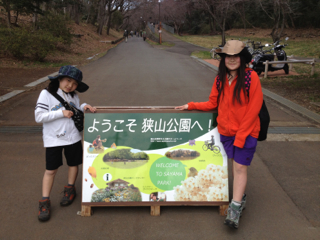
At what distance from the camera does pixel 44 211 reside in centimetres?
314

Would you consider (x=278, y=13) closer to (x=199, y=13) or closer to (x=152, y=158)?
Result: (x=152, y=158)

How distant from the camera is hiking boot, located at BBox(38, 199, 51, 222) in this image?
310cm

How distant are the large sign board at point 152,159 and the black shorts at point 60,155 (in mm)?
177

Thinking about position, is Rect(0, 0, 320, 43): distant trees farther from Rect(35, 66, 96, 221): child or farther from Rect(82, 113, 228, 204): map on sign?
Rect(82, 113, 228, 204): map on sign

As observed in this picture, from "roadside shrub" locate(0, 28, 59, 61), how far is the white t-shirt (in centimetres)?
1326

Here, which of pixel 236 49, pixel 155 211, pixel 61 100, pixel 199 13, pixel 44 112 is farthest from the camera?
pixel 199 13

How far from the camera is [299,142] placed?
5445 millimetres

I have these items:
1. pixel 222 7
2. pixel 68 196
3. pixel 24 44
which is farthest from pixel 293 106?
pixel 222 7

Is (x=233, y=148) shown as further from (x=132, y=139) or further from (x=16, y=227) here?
(x=16, y=227)

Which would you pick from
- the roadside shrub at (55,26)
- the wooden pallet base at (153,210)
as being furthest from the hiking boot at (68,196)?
the roadside shrub at (55,26)

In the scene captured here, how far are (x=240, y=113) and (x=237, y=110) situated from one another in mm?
41

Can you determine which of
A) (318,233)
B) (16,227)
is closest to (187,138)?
(318,233)

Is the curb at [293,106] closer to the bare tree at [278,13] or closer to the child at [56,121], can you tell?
the child at [56,121]

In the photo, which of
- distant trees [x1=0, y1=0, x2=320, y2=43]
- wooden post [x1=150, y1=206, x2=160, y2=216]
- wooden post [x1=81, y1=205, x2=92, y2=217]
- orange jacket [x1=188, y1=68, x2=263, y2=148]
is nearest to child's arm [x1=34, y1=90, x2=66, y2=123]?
wooden post [x1=81, y1=205, x2=92, y2=217]
